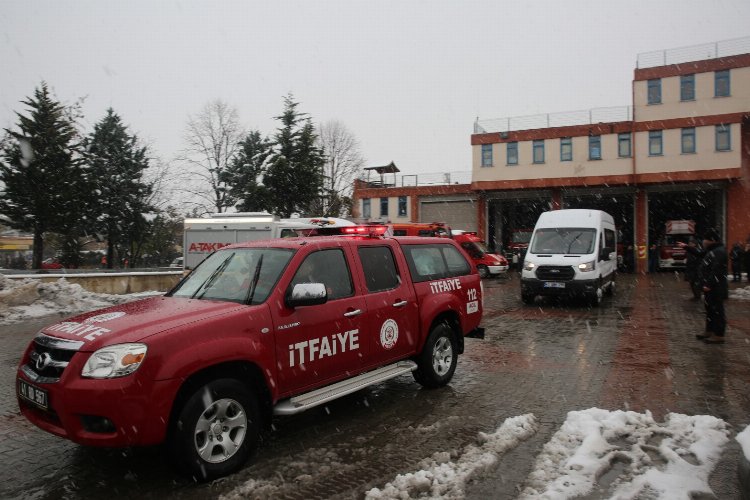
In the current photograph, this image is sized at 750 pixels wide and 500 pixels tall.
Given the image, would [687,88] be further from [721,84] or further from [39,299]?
[39,299]

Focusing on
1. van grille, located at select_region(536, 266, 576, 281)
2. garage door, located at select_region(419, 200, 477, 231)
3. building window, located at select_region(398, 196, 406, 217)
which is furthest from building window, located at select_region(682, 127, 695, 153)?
van grille, located at select_region(536, 266, 576, 281)

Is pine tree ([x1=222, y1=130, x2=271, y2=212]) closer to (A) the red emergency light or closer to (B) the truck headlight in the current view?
(A) the red emergency light

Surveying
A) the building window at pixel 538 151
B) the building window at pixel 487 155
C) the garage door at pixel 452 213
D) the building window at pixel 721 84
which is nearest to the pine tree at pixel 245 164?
the garage door at pixel 452 213

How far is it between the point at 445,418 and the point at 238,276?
2.48 m

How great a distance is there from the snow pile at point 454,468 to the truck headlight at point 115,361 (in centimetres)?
184

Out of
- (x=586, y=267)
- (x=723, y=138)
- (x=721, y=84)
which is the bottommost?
(x=586, y=267)

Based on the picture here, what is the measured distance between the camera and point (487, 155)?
119 feet

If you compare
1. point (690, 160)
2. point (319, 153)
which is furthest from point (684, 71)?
point (319, 153)

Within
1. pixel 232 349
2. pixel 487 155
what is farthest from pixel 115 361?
pixel 487 155

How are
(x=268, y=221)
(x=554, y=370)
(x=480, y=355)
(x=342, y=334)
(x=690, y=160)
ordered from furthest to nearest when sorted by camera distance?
(x=690, y=160), (x=268, y=221), (x=480, y=355), (x=554, y=370), (x=342, y=334)

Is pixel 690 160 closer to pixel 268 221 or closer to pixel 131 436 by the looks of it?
pixel 268 221

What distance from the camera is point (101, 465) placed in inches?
166

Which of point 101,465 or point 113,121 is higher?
point 113,121

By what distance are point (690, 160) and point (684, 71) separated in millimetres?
5317
